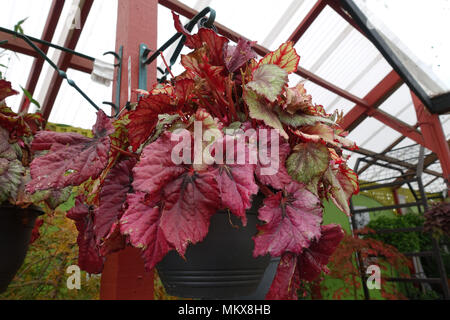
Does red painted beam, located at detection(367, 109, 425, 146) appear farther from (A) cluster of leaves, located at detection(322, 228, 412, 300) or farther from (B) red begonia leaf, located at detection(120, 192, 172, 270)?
(B) red begonia leaf, located at detection(120, 192, 172, 270)

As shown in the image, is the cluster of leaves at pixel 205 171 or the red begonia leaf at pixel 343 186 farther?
the red begonia leaf at pixel 343 186

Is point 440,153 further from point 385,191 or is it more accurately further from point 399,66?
point 385,191

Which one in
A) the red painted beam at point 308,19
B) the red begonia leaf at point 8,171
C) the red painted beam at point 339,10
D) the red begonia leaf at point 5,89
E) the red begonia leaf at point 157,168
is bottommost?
the red begonia leaf at point 157,168

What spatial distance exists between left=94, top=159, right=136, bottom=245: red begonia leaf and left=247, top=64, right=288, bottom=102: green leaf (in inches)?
7.7

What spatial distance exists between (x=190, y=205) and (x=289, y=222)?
123 millimetres

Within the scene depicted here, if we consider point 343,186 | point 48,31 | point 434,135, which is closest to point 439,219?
point 434,135

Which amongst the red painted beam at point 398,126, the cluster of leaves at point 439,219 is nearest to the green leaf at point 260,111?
the cluster of leaves at point 439,219

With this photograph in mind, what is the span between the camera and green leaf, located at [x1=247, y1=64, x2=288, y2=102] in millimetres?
341

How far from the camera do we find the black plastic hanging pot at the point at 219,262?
1.19ft

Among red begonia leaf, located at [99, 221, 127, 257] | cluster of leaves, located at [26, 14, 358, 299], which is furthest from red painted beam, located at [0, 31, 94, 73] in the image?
red begonia leaf, located at [99, 221, 127, 257]

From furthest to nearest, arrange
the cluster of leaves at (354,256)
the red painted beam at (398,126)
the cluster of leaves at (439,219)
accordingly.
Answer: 1. the red painted beam at (398,126)
2. the cluster of leaves at (354,256)
3. the cluster of leaves at (439,219)

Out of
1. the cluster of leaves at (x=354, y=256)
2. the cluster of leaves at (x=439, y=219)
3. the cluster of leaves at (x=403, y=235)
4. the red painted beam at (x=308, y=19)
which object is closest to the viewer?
the cluster of leaves at (x=439, y=219)

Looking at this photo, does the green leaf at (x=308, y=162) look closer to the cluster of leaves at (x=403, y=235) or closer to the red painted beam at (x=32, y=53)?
the red painted beam at (x=32, y=53)

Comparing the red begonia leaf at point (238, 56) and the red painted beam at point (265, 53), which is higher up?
the red painted beam at point (265, 53)
